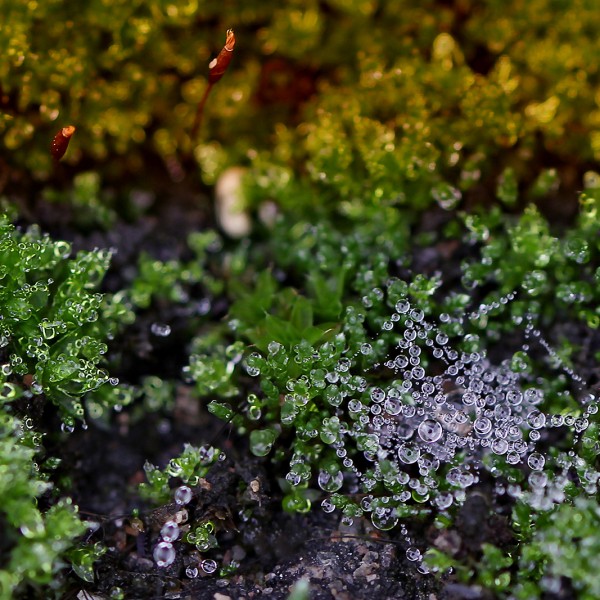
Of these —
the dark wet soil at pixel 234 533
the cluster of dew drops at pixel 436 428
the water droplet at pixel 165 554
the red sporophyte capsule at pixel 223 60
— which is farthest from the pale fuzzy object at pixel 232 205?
the water droplet at pixel 165 554

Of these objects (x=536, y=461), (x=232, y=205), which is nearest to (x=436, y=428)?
(x=536, y=461)

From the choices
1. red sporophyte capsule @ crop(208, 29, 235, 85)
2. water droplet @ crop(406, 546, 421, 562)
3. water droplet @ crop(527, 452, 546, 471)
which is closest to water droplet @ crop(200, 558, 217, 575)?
water droplet @ crop(406, 546, 421, 562)

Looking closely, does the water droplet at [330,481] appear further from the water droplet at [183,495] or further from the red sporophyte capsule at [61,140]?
the red sporophyte capsule at [61,140]

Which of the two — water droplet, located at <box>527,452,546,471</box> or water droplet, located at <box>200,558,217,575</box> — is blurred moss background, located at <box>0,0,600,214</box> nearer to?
water droplet, located at <box>527,452,546,471</box>

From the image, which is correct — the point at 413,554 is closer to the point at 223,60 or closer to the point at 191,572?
the point at 191,572

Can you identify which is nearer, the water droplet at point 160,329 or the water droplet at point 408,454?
the water droplet at point 408,454
